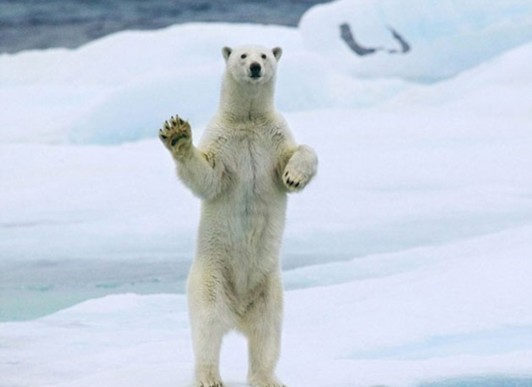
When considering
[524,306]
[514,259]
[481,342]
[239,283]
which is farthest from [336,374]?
[514,259]

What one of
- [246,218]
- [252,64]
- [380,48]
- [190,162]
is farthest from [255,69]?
[380,48]

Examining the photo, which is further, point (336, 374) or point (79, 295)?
point (79, 295)

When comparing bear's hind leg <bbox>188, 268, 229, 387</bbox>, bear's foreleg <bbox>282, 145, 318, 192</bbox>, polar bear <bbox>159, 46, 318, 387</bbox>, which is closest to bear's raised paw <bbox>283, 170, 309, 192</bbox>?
bear's foreleg <bbox>282, 145, 318, 192</bbox>

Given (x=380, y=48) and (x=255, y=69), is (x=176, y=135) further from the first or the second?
(x=380, y=48)

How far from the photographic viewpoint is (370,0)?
14227mm

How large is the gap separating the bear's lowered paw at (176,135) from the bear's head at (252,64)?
0.33 meters

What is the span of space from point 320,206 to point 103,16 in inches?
312

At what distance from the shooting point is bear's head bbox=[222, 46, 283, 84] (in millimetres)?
4047

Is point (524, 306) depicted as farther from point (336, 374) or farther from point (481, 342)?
point (336, 374)

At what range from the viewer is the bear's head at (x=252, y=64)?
159 inches

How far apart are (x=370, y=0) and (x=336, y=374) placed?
1021cm

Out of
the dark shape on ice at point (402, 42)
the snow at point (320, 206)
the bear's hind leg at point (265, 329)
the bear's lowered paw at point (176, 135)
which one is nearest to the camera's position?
the bear's lowered paw at point (176, 135)

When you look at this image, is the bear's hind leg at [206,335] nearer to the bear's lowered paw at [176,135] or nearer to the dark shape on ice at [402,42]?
the bear's lowered paw at [176,135]

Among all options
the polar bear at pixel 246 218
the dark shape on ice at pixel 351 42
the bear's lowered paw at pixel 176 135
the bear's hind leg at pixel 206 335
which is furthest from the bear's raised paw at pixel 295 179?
the dark shape on ice at pixel 351 42
